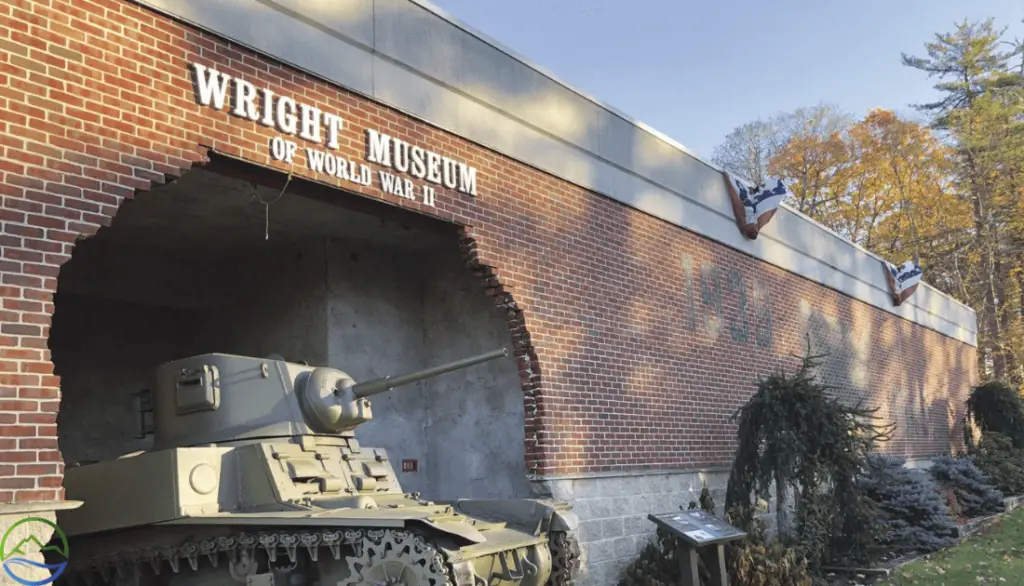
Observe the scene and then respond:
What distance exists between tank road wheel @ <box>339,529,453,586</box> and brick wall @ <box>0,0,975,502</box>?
199 cm

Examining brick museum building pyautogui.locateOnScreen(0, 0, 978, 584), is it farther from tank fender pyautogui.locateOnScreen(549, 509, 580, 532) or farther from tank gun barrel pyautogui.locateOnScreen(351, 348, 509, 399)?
tank fender pyautogui.locateOnScreen(549, 509, 580, 532)

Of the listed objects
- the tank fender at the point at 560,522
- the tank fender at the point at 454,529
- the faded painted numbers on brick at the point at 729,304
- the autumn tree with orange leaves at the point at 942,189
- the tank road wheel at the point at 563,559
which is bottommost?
the tank road wheel at the point at 563,559

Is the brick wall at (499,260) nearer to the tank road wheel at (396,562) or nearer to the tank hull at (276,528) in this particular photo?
the tank hull at (276,528)

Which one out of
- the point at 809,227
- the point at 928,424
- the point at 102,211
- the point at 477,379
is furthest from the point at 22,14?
the point at 928,424

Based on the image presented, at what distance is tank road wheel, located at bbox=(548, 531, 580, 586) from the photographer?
7961 mm

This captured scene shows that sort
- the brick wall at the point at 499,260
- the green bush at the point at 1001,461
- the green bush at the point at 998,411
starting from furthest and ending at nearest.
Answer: the green bush at the point at 998,411 < the green bush at the point at 1001,461 < the brick wall at the point at 499,260

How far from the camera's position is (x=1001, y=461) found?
21.1m

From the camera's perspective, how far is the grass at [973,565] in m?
10.7

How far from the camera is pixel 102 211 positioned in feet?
20.6

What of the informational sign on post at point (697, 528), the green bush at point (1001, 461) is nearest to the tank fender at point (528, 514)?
the informational sign on post at point (697, 528)

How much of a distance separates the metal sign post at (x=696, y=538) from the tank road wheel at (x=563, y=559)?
1.13 m

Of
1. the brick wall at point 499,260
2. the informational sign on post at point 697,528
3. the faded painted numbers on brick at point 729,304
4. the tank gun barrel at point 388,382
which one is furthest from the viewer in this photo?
the faded painted numbers on brick at point 729,304

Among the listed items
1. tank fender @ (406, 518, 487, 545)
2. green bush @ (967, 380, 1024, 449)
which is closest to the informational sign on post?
tank fender @ (406, 518, 487, 545)

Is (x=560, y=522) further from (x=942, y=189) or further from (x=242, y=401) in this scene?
(x=942, y=189)
